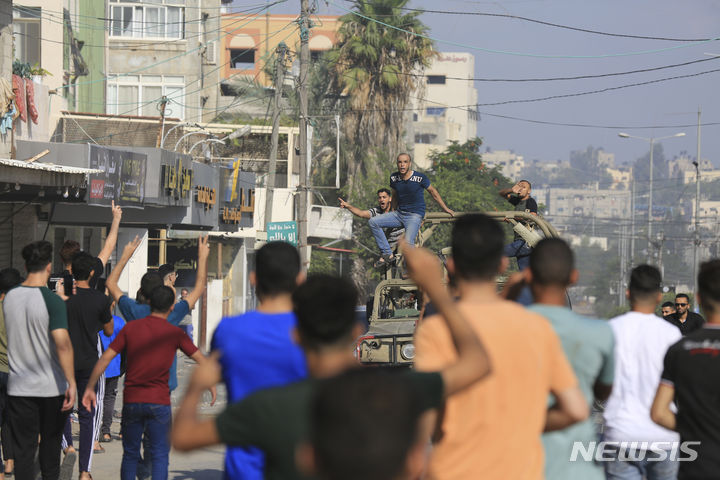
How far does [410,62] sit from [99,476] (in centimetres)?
3778

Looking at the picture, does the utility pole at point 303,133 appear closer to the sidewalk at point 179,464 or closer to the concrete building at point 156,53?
the sidewalk at point 179,464

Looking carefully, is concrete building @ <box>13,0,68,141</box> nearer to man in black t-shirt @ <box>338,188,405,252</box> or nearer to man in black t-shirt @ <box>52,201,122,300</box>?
man in black t-shirt @ <box>338,188,405,252</box>

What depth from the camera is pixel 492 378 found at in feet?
12.5

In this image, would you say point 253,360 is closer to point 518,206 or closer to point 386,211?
point 518,206

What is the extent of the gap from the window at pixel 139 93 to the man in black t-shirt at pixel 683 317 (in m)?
34.5

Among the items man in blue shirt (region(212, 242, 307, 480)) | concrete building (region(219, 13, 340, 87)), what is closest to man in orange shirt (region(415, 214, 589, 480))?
man in blue shirt (region(212, 242, 307, 480))

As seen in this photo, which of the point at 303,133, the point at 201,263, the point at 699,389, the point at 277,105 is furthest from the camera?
the point at 277,105

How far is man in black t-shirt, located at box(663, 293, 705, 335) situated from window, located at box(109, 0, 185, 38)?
123 ft

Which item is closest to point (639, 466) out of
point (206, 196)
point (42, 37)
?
point (206, 196)

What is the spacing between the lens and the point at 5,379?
27.9 feet

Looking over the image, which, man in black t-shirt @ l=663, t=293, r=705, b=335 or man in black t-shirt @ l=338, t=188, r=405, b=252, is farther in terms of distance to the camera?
man in black t-shirt @ l=338, t=188, r=405, b=252

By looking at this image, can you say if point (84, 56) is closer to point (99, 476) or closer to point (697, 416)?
point (99, 476)

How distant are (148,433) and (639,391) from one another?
3.50 m

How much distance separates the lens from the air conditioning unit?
49247 mm
